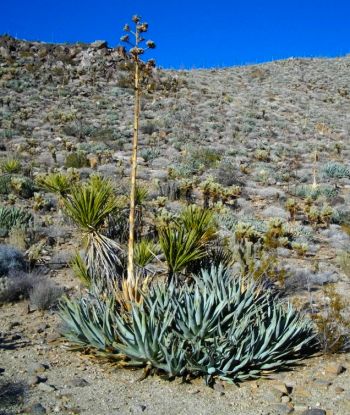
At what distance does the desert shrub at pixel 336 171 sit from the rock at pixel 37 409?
1583 cm

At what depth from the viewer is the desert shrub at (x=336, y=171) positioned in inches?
715

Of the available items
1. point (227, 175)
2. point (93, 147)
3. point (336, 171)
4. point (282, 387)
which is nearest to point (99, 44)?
point (93, 147)

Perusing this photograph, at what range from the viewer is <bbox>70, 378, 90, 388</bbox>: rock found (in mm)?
4719

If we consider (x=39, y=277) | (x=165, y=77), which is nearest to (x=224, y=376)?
(x=39, y=277)

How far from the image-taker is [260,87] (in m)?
37.6

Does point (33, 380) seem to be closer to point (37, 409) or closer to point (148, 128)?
point (37, 409)

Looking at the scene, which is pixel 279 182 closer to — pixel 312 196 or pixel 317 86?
pixel 312 196

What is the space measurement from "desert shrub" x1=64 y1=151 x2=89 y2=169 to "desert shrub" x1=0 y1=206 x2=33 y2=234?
233 inches

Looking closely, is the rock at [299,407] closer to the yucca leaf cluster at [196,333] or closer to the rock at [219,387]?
the yucca leaf cluster at [196,333]

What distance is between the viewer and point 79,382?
4766mm

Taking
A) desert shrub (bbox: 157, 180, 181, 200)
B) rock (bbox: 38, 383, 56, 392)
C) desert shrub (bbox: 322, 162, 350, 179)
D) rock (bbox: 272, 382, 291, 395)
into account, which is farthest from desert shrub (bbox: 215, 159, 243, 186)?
rock (bbox: 38, 383, 56, 392)

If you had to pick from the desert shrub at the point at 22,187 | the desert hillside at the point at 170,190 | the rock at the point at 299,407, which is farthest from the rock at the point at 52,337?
the desert shrub at the point at 22,187

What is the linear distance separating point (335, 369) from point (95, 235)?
11.8ft

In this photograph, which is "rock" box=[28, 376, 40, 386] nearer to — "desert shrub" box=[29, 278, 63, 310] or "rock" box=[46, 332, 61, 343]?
"rock" box=[46, 332, 61, 343]
